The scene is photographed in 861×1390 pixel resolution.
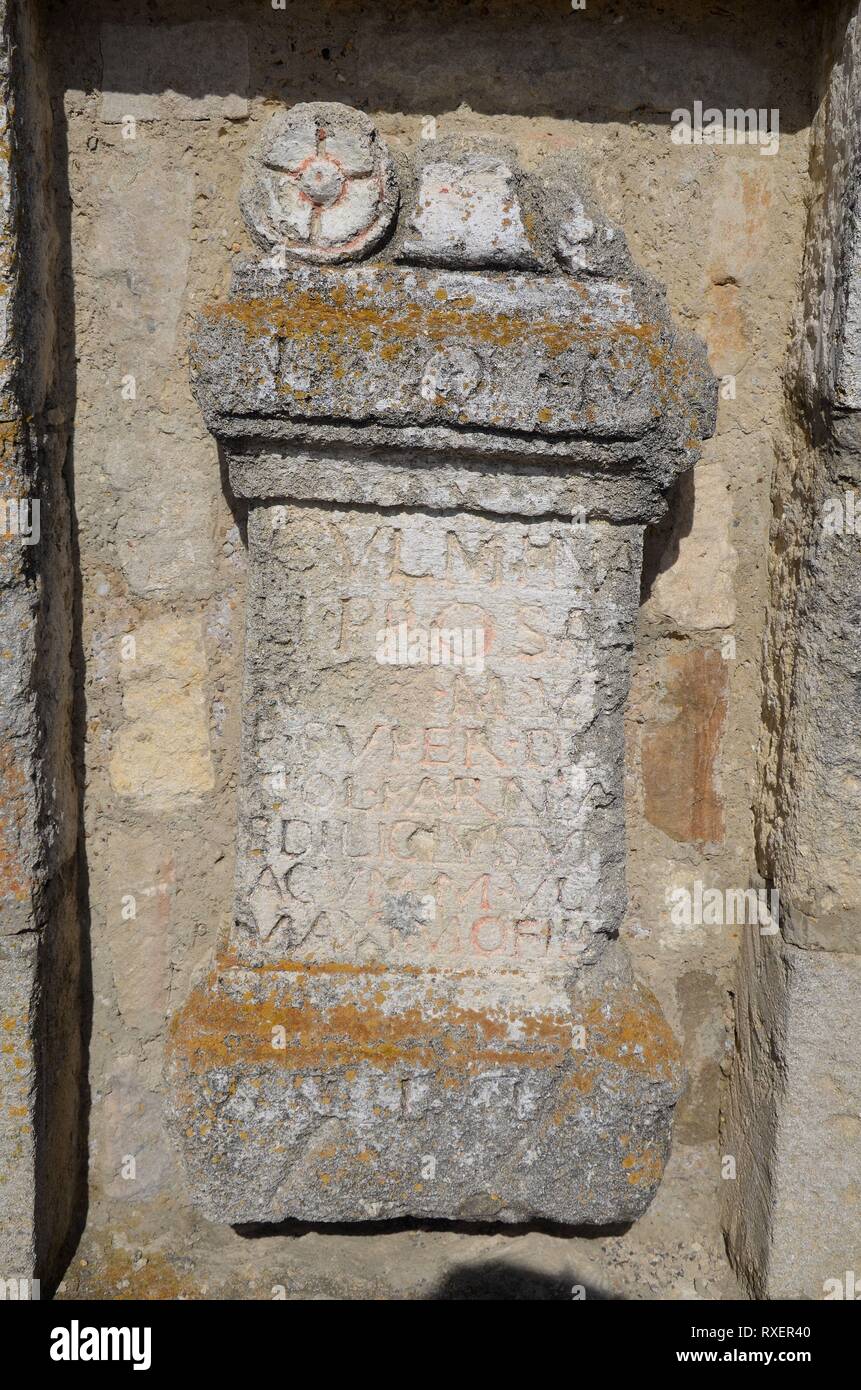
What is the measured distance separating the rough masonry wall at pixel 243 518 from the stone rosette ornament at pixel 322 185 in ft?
0.44

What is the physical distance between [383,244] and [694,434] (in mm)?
690

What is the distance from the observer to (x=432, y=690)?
2270mm

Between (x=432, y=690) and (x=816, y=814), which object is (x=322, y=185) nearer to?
(x=432, y=690)

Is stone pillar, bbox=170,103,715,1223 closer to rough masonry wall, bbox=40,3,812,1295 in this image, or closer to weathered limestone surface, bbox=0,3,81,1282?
rough masonry wall, bbox=40,3,812,1295

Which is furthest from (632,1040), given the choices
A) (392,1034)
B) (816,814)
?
(816,814)

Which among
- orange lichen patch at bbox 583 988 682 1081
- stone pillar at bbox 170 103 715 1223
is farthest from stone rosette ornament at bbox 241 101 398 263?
orange lichen patch at bbox 583 988 682 1081

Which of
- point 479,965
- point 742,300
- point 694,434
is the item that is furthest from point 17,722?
point 742,300

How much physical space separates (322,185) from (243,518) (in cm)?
67

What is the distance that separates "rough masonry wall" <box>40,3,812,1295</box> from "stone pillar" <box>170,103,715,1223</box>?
0.18m

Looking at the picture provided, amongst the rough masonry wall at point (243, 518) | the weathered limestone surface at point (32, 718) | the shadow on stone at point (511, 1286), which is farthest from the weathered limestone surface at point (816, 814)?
the weathered limestone surface at point (32, 718)

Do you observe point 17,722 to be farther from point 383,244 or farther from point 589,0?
point 589,0

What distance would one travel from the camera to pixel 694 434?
83.4 inches
